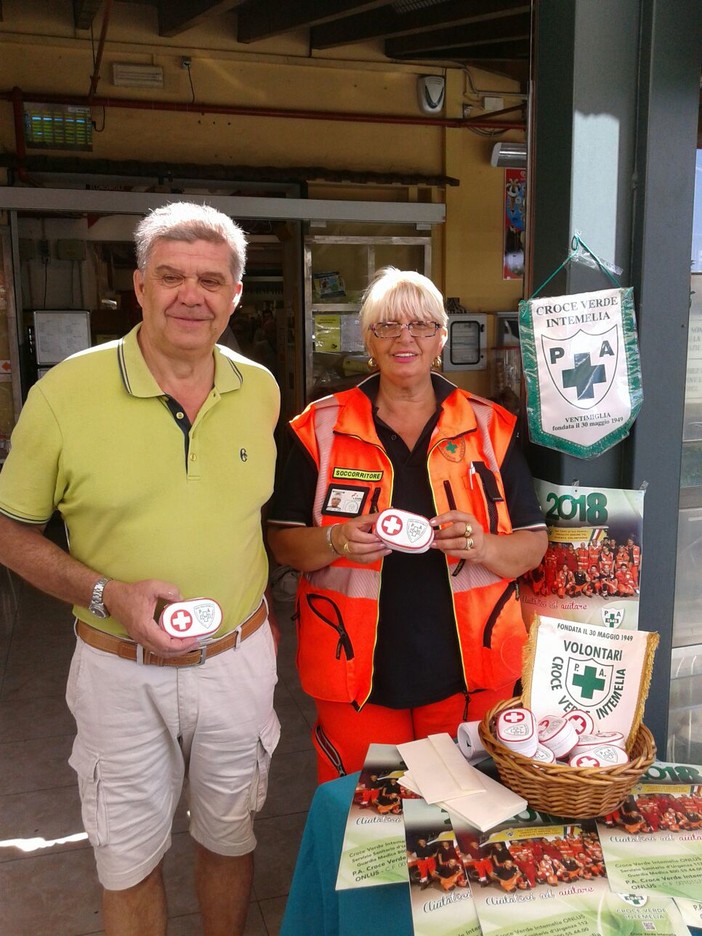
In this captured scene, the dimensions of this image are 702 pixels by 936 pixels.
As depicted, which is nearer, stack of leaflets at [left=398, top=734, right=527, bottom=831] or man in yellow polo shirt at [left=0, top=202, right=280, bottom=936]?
stack of leaflets at [left=398, top=734, right=527, bottom=831]

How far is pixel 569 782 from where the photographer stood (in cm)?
133

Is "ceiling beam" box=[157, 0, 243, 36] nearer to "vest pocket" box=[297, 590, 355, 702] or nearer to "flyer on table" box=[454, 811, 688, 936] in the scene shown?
"vest pocket" box=[297, 590, 355, 702]

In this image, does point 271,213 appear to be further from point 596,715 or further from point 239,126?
point 596,715

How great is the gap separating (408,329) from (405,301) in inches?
2.7

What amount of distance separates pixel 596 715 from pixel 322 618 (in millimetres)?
712

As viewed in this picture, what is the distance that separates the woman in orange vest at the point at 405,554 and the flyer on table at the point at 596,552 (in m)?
0.10

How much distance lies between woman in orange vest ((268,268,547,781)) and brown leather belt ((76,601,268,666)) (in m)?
0.22

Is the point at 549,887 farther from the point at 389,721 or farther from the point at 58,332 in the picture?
the point at 58,332

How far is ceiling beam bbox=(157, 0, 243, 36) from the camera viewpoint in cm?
507

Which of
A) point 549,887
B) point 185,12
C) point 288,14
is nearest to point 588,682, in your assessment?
point 549,887

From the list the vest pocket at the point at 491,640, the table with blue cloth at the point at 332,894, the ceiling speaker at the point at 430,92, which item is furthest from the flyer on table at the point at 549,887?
the ceiling speaker at the point at 430,92

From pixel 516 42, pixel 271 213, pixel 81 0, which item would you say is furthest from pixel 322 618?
pixel 516 42

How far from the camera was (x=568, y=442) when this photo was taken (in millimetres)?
2055

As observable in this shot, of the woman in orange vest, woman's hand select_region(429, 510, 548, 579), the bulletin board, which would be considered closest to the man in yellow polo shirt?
the woman in orange vest
